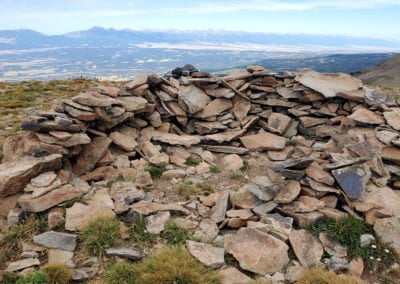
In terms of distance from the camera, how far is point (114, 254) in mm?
8211

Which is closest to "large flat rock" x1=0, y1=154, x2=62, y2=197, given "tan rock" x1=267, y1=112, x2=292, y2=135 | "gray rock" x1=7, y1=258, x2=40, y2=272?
"gray rock" x1=7, y1=258, x2=40, y2=272

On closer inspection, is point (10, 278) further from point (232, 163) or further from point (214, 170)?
point (232, 163)

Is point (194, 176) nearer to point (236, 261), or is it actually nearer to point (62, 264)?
point (236, 261)

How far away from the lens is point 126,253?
26.8 ft

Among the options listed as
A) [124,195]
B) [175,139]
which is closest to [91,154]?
[124,195]

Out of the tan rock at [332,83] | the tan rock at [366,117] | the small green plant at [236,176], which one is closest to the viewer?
the small green plant at [236,176]

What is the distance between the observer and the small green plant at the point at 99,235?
8.38 metres

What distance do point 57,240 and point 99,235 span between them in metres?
1.01

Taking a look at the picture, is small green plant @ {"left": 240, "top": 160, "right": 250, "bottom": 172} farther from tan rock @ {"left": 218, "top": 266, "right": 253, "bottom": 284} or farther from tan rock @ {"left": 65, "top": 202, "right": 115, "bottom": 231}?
tan rock @ {"left": 218, "top": 266, "right": 253, "bottom": 284}

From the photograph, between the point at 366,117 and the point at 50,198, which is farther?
the point at 366,117

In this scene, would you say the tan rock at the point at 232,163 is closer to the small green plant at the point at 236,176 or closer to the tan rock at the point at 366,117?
the small green plant at the point at 236,176

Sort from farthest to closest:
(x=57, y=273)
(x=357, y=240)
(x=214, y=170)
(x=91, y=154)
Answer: (x=214, y=170)
(x=91, y=154)
(x=357, y=240)
(x=57, y=273)

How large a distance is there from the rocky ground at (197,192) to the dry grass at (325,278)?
0.03m

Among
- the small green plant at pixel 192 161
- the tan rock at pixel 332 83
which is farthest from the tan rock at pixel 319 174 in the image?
the tan rock at pixel 332 83
